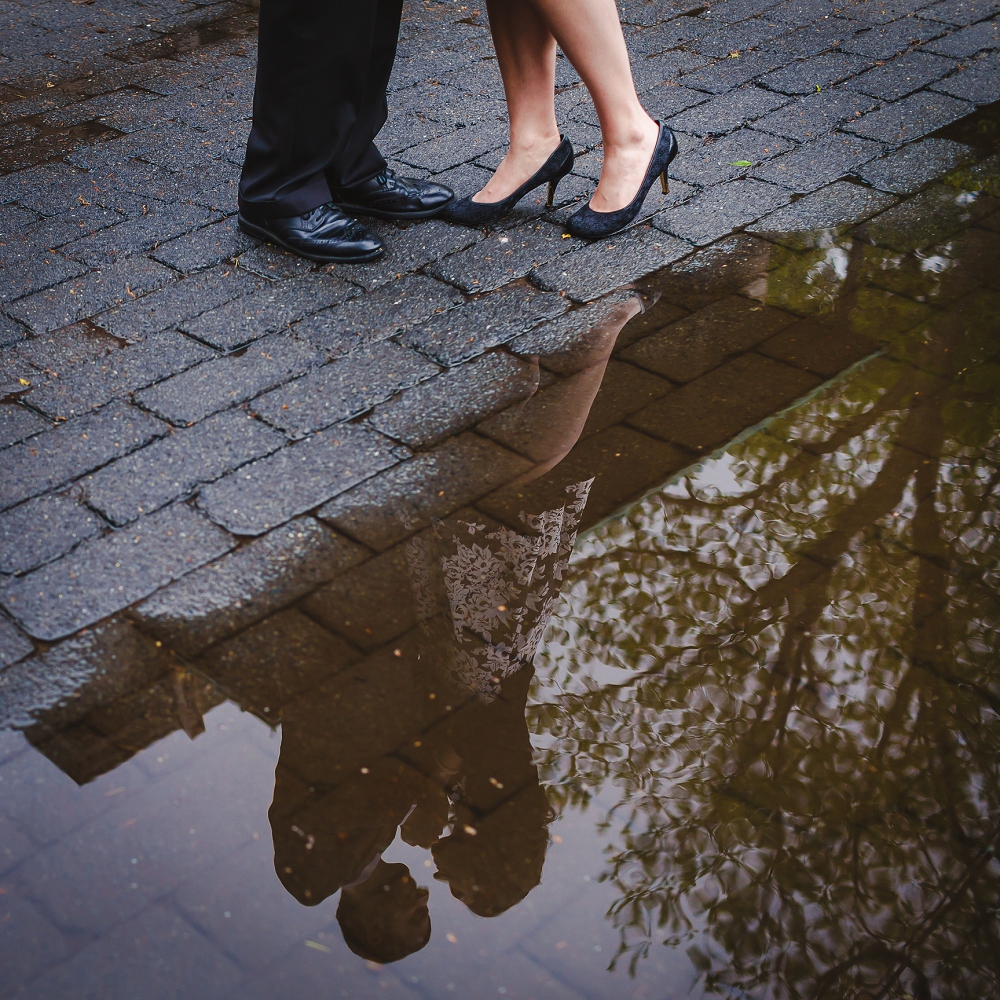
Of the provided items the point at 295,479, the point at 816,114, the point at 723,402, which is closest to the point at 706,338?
the point at 723,402

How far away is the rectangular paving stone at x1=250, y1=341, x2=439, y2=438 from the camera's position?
288 centimetres

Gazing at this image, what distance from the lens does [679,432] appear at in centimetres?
280

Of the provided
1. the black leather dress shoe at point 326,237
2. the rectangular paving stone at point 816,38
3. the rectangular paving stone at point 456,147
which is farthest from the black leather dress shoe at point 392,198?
the rectangular paving stone at point 816,38

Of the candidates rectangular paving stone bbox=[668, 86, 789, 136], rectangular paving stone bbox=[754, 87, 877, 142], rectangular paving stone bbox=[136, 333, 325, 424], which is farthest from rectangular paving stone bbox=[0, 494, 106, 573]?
rectangular paving stone bbox=[754, 87, 877, 142]

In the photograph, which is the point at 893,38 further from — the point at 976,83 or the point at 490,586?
the point at 490,586

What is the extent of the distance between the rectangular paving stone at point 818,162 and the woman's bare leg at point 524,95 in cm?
81

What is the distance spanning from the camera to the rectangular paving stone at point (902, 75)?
4.46m

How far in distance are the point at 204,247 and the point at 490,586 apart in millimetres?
1852

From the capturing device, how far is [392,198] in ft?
12.4

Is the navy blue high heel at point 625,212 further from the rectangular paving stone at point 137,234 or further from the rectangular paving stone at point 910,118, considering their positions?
the rectangular paving stone at point 137,234

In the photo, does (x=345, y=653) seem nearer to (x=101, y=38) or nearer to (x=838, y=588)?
(x=838, y=588)

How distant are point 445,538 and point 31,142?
2992mm

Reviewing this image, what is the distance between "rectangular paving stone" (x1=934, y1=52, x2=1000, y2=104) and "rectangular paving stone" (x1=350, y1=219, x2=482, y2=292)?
2.13 m

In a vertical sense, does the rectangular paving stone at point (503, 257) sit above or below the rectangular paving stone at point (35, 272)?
below
